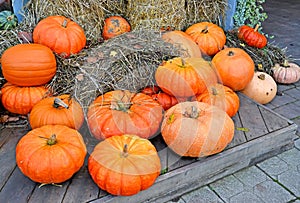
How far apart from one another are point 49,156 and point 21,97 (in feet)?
2.60

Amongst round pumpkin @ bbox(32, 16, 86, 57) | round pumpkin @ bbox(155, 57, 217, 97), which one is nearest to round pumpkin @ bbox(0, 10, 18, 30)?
round pumpkin @ bbox(32, 16, 86, 57)

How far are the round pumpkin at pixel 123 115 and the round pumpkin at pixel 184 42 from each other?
694 millimetres

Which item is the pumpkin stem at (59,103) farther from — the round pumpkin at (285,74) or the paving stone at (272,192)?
the round pumpkin at (285,74)

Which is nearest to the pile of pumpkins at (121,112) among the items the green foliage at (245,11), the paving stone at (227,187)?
the paving stone at (227,187)

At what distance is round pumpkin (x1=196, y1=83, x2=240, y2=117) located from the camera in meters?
2.17

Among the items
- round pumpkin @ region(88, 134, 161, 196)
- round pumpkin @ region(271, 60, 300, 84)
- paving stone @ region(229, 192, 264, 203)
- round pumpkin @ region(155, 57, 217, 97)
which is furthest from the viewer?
round pumpkin @ region(271, 60, 300, 84)

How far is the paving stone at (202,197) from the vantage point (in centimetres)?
187

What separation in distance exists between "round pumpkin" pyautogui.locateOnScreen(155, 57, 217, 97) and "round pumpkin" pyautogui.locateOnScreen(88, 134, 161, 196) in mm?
602

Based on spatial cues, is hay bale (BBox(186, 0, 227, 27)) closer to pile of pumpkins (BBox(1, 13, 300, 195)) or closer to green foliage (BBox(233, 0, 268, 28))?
green foliage (BBox(233, 0, 268, 28))

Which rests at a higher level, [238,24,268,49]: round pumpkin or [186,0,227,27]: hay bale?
[186,0,227,27]: hay bale

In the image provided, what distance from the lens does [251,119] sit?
2307mm

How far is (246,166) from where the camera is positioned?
7.00 feet

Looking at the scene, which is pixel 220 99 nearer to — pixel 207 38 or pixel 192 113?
pixel 192 113

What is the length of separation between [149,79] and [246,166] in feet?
2.97
